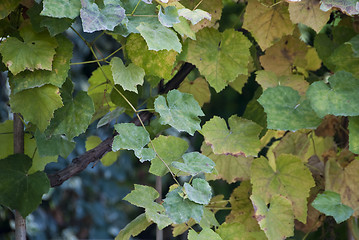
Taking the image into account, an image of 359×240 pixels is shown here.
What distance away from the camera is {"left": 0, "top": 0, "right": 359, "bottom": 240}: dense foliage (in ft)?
2.69

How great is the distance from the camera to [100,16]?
0.76 metres

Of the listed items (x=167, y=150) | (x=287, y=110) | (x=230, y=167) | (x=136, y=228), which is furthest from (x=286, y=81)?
(x=136, y=228)

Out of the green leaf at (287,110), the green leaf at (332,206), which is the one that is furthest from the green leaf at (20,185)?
the green leaf at (332,206)

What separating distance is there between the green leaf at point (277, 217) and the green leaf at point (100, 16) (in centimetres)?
49

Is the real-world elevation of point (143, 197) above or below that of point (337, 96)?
below

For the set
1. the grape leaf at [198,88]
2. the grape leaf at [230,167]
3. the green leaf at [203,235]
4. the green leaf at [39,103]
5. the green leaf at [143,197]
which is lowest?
the grape leaf at [230,167]

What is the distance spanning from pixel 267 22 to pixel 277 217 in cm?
44

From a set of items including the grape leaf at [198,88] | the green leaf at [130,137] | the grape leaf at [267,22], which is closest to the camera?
the green leaf at [130,137]

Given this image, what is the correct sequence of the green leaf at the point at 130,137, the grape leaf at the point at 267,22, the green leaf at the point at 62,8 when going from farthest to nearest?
the grape leaf at the point at 267,22 < the green leaf at the point at 130,137 < the green leaf at the point at 62,8

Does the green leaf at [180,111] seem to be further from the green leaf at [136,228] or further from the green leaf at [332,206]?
the green leaf at [332,206]

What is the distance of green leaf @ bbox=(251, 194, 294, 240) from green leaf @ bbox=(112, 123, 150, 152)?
306mm

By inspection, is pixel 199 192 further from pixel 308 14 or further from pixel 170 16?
pixel 308 14

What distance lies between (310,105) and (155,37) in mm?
374

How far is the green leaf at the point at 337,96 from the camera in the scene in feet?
3.04
